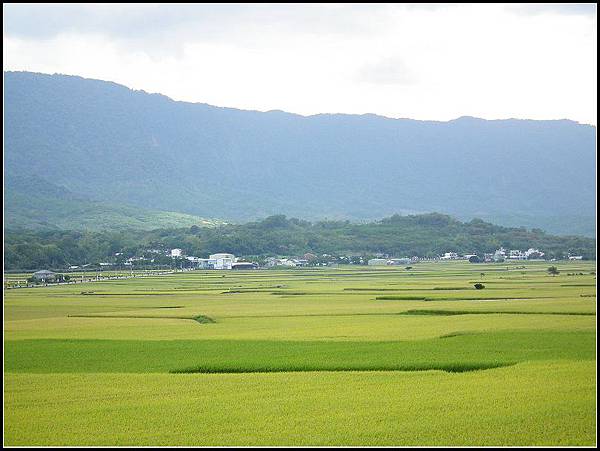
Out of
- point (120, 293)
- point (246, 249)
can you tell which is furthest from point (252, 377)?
point (246, 249)

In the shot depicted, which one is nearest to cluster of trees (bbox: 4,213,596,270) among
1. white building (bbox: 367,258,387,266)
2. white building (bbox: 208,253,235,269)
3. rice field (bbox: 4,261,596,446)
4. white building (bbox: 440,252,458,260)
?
white building (bbox: 440,252,458,260)

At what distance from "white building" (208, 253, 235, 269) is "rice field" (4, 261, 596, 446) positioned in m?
53.2

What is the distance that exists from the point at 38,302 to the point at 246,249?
202ft

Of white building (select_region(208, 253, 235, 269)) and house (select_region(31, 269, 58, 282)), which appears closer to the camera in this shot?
house (select_region(31, 269, 58, 282))

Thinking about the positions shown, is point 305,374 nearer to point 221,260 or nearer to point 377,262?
point 221,260

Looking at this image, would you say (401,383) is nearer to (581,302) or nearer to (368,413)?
(368,413)

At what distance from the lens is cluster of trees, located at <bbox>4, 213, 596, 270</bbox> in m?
93.6

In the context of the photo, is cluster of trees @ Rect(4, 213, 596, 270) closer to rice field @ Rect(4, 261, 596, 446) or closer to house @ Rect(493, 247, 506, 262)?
house @ Rect(493, 247, 506, 262)

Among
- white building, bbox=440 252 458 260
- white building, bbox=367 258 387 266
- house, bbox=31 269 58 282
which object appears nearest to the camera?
house, bbox=31 269 58 282

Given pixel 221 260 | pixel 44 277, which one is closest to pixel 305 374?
pixel 44 277

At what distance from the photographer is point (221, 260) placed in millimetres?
92250

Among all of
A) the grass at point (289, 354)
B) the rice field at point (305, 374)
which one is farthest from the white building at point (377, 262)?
the grass at point (289, 354)

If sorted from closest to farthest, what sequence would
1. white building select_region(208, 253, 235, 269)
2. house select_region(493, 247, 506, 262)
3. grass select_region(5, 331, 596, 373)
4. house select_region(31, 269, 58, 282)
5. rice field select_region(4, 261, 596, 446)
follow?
rice field select_region(4, 261, 596, 446) → grass select_region(5, 331, 596, 373) → house select_region(31, 269, 58, 282) → white building select_region(208, 253, 235, 269) → house select_region(493, 247, 506, 262)

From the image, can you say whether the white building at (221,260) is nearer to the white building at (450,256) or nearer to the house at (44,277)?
the white building at (450,256)
